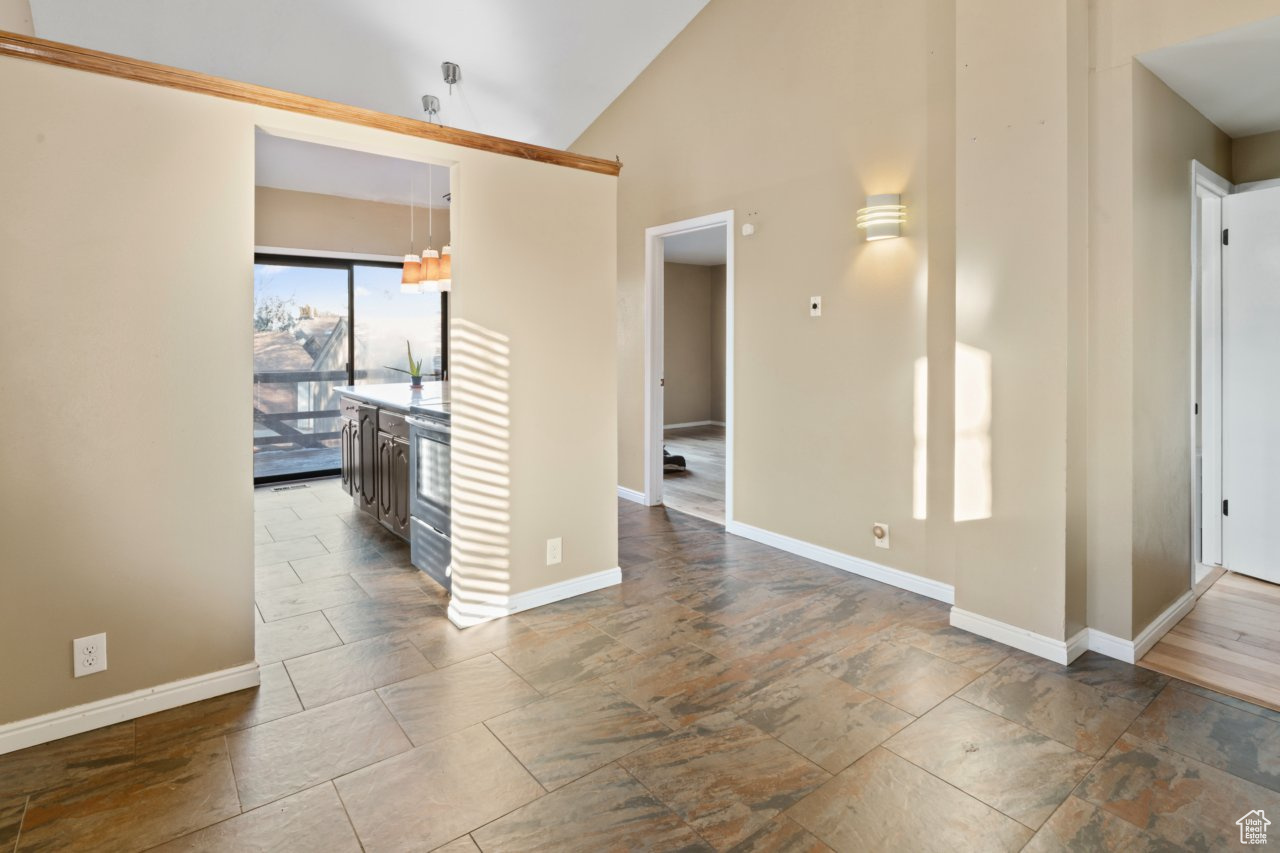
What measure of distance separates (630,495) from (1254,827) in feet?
13.8

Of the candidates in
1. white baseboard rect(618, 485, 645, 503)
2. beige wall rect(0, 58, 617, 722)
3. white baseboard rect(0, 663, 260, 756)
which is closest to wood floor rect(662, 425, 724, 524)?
white baseboard rect(618, 485, 645, 503)

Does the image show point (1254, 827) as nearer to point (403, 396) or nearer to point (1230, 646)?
point (1230, 646)

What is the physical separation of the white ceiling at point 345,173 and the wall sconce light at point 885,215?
407cm

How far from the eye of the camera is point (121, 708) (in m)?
2.27

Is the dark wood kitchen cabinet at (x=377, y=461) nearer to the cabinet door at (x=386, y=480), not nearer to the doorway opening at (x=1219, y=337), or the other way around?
the cabinet door at (x=386, y=480)

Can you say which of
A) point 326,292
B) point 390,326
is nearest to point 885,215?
point 390,326

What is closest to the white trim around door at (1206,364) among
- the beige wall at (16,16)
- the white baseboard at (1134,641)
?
the white baseboard at (1134,641)

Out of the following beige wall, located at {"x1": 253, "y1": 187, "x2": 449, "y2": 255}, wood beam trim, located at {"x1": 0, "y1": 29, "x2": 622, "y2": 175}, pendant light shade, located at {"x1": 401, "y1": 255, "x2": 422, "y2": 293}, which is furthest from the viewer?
beige wall, located at {"x1": 253, "y1": 187, "x2": 449, "y2": 255}

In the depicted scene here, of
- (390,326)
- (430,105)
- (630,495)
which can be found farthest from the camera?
(390,326)

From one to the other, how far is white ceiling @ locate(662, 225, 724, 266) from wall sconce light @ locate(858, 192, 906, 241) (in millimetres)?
4150

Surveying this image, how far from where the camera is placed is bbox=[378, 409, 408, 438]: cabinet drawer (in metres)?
3.99

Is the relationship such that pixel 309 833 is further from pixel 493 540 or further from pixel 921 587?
pixel 921 587

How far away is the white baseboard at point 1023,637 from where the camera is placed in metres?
2.72

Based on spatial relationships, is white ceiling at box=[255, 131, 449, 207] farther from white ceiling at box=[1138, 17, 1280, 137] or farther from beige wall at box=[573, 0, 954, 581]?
white ceiling at box=[1138, 17, 1280, 137]
